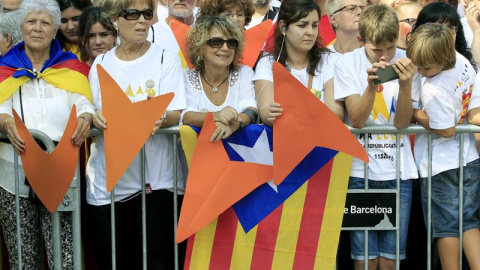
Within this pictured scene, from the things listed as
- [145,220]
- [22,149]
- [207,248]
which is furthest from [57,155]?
[207,248]

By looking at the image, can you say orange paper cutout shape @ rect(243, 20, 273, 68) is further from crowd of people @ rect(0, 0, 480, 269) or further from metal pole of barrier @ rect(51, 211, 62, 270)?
metal pole of barrier @ rect(51, 211, 62, 270)

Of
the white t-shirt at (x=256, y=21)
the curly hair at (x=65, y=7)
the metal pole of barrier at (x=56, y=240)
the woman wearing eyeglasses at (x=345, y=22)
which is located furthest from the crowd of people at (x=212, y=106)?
the white t-shirt at (x=256, y=21)

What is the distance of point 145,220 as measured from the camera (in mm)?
5789

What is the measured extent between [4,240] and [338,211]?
2.47m

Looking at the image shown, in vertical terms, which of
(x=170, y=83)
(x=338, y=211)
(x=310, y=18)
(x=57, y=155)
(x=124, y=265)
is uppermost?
(x=310, y=18)

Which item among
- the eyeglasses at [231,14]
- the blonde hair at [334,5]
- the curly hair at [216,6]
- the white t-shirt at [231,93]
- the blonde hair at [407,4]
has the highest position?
the blonde hair at [407,4]

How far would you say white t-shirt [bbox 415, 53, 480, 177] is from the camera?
224 inches

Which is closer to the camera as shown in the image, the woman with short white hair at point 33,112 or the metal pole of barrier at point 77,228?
the metal pole of barrier at point 77,228

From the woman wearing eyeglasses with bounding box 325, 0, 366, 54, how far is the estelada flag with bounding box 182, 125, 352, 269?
1.35 meters

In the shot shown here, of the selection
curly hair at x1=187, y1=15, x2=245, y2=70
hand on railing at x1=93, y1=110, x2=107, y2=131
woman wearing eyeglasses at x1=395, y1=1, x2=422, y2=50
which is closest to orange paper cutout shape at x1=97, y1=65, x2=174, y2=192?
hand on railing at x1=93, y1=110, x2=107, y2=131

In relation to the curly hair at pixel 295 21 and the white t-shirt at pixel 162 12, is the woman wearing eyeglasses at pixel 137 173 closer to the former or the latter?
the curly hair at pixel 295 21

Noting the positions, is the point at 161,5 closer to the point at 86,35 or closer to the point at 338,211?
the point at 86,35

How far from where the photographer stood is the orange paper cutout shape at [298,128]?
5.46 m

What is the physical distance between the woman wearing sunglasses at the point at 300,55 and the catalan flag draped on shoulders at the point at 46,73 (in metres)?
1.23
